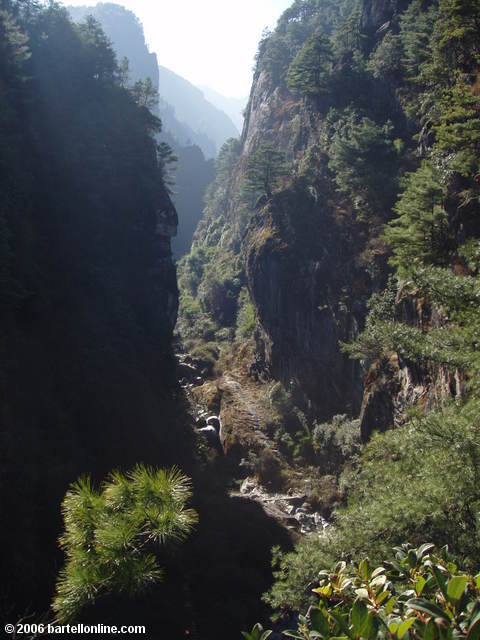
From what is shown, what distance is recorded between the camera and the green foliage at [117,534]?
4715 millimetres

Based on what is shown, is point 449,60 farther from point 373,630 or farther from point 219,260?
point 219,260

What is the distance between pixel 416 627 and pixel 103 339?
83.8 ft

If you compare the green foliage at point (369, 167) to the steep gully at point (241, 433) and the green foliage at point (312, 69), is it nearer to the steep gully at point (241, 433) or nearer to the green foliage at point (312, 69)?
the green foliage at point (312, 69)

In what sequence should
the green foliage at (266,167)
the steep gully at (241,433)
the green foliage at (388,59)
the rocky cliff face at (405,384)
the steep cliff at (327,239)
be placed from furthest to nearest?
the green foliage at (266,167), the green foliage at (388,59), the steep cliff at (327,239), the steep gully at (241,433), the rocky cliff face at (405,384)

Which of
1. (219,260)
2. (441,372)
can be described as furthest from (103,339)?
(219,260)

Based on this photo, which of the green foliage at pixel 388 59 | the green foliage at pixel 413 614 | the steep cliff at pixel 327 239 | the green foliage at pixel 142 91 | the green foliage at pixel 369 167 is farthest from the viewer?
the green foliage at pixel 142 91

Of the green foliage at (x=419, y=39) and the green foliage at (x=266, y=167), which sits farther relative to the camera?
the green foliage at (x=266, y=167)

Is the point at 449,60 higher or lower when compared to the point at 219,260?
higher

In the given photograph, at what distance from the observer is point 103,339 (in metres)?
25.9

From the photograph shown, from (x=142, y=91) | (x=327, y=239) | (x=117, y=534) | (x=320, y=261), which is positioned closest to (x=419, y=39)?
(x=327, y=239)

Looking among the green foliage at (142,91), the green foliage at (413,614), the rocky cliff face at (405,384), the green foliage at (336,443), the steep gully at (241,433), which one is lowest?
the steep gully at (241,433)

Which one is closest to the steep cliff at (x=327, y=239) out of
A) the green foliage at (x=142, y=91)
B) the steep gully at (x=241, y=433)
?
the steep gully at (x=241, y=433)

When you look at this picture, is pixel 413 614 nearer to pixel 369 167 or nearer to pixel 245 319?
pixel 369 167

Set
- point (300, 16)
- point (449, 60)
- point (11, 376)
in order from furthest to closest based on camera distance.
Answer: point (300, 16) → point (449, 60) → point (11, 376)
